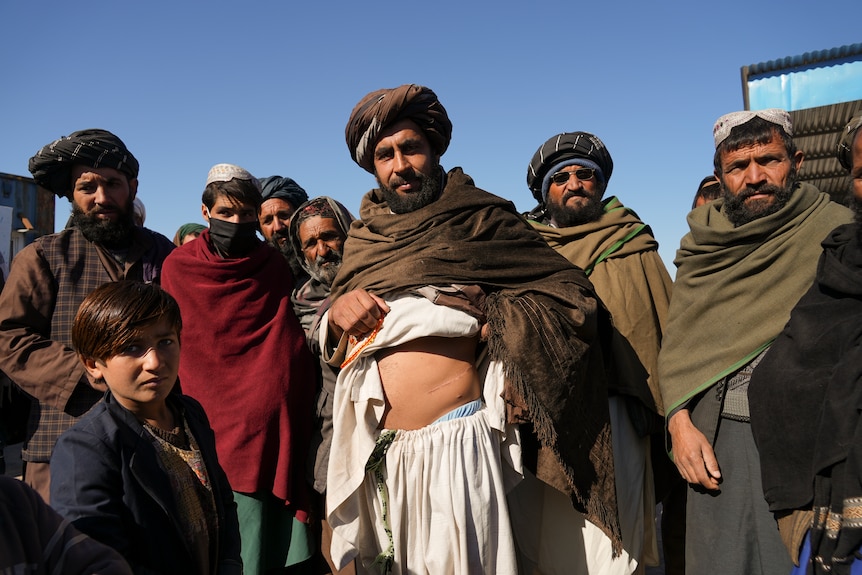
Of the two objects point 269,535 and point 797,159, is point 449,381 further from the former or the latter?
point 797,159

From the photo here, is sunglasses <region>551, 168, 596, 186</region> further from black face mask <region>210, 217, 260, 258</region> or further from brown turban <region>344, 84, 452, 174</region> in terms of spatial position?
black face mask <region>210, 217, 260, 258</region>

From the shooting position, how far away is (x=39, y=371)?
116 inches

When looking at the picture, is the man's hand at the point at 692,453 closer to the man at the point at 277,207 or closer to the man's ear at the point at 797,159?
the man's ear at the point at 797,159

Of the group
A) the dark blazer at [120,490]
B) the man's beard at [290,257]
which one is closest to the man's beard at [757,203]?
the man's beard at [290,257]

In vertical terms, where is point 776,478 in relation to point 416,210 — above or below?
below

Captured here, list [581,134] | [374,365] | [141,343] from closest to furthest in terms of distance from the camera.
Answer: [141,343] → [374,365] → [581,134]

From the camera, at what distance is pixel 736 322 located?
106 inches

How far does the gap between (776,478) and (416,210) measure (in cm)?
175

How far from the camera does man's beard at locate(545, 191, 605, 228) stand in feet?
12.2

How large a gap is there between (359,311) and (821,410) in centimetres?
166

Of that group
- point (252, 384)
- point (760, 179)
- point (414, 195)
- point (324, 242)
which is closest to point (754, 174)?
point (760, 179)

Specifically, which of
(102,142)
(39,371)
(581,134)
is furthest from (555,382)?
(102,142)

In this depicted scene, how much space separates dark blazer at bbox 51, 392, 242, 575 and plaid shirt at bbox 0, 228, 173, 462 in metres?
1.28

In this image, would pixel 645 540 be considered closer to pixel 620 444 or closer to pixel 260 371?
pixel 620 444
